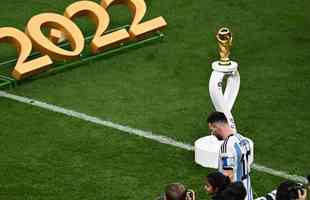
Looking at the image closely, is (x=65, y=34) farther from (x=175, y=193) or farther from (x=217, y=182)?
(x=175, y=193)

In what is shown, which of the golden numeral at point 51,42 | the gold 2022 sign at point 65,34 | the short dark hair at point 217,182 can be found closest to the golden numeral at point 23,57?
Result: the gold 2022 sign at point 65,34

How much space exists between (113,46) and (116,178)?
513 centimetres

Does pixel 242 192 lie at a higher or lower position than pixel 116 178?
higher

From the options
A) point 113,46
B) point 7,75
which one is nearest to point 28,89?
point 7,75

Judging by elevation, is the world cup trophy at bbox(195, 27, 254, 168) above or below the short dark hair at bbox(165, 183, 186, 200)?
below

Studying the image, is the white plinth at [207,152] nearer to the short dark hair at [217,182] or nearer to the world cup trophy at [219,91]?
the world cup trophy at [219,91]

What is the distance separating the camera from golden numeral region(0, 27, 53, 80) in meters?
15.1

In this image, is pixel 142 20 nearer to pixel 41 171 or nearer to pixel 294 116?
pixel 294 116

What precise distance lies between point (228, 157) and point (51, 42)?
7195mm

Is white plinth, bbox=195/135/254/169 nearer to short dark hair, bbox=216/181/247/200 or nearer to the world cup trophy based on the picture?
Result: the world cup trophy

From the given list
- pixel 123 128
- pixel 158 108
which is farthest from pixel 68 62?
pixel 123 128

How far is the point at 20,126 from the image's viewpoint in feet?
44.2

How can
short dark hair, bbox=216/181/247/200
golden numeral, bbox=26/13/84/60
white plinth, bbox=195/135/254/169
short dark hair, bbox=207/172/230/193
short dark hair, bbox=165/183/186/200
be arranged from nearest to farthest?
short dark hair, bbox=216/181/247/200
short dark hair, bbox=165/183/186/200
short dark hair, bbox=207/172/230/193
white plinth, bbox=195/135/254/169
golden numeral, bbox=26/13/84/60

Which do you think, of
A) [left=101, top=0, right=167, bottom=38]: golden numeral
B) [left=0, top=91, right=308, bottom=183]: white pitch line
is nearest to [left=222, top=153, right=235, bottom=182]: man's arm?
Answer: [left=0, top=91, right=308, bottom=183]: white pitch line
